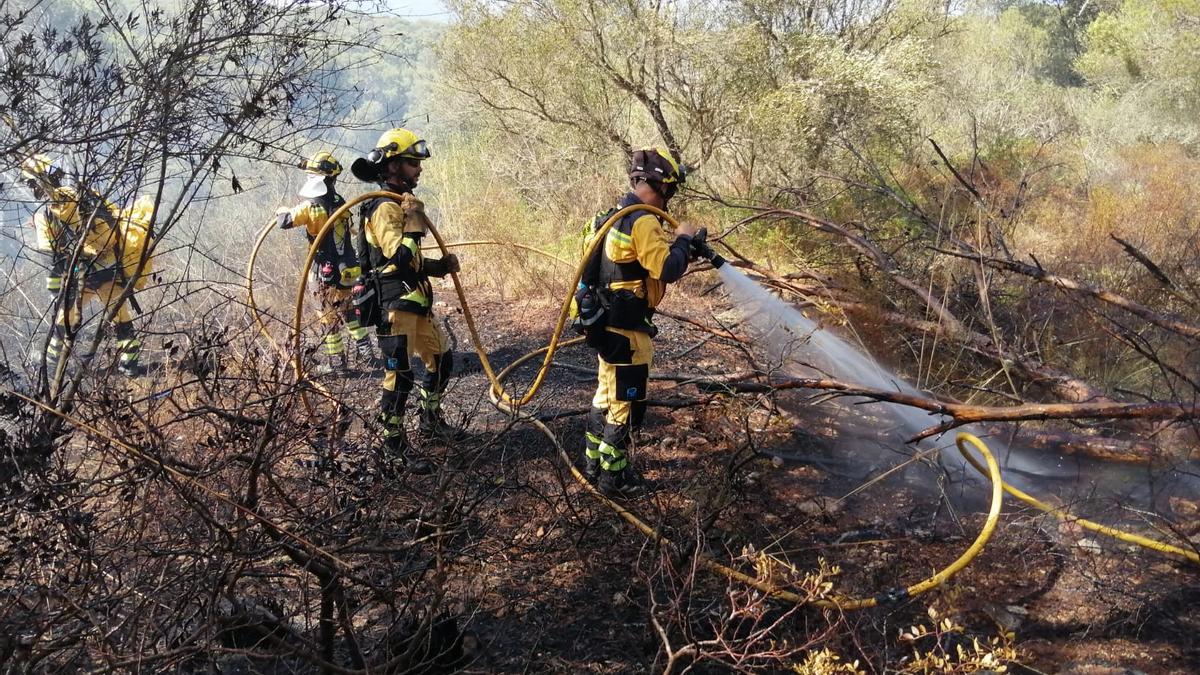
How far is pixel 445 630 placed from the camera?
3.04 m

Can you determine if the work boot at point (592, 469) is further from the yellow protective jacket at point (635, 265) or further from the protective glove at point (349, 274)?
the protective glove at point (349, 274)

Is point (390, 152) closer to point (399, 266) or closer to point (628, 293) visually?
point (399, 266)

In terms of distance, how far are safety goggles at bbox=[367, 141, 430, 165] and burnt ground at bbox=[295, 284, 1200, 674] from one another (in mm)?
1668

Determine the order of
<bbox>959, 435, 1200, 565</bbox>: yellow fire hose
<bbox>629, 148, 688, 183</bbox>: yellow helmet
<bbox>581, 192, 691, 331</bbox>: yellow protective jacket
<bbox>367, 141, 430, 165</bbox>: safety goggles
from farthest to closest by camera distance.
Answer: <bbox>367, 141, 430, 165</bbox>: safety goggles → <bbox>629, 148, 688, 183</bbox>: yellow helmet → <bbox>581, 192, 691, 331</bbox>: yellow protective jacket → <bbox>959, 435, 1200, 565</bbox>: yellow fire hose

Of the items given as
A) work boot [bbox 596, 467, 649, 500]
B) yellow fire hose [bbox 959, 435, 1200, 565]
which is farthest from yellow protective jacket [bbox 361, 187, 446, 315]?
yellow fire hose [bbox 959, 435, 1200, 565]

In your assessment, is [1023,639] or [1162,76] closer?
[1023,639]

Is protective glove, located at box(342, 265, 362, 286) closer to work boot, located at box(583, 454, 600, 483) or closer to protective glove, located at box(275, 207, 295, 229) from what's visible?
protective glove, located at box(275, 207, 295, 229)

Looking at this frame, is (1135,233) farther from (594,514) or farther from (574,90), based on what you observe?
(594,514)

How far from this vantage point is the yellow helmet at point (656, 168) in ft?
12.9

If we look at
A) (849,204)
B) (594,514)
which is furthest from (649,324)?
(849,204)

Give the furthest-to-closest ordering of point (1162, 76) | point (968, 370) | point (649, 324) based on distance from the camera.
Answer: point (1162, 76) → point (968, 370) → point (649, 324)

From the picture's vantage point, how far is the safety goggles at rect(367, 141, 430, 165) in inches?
175

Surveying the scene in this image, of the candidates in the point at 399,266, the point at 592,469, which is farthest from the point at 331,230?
the point at 592,469

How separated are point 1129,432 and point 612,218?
10.7 ft
